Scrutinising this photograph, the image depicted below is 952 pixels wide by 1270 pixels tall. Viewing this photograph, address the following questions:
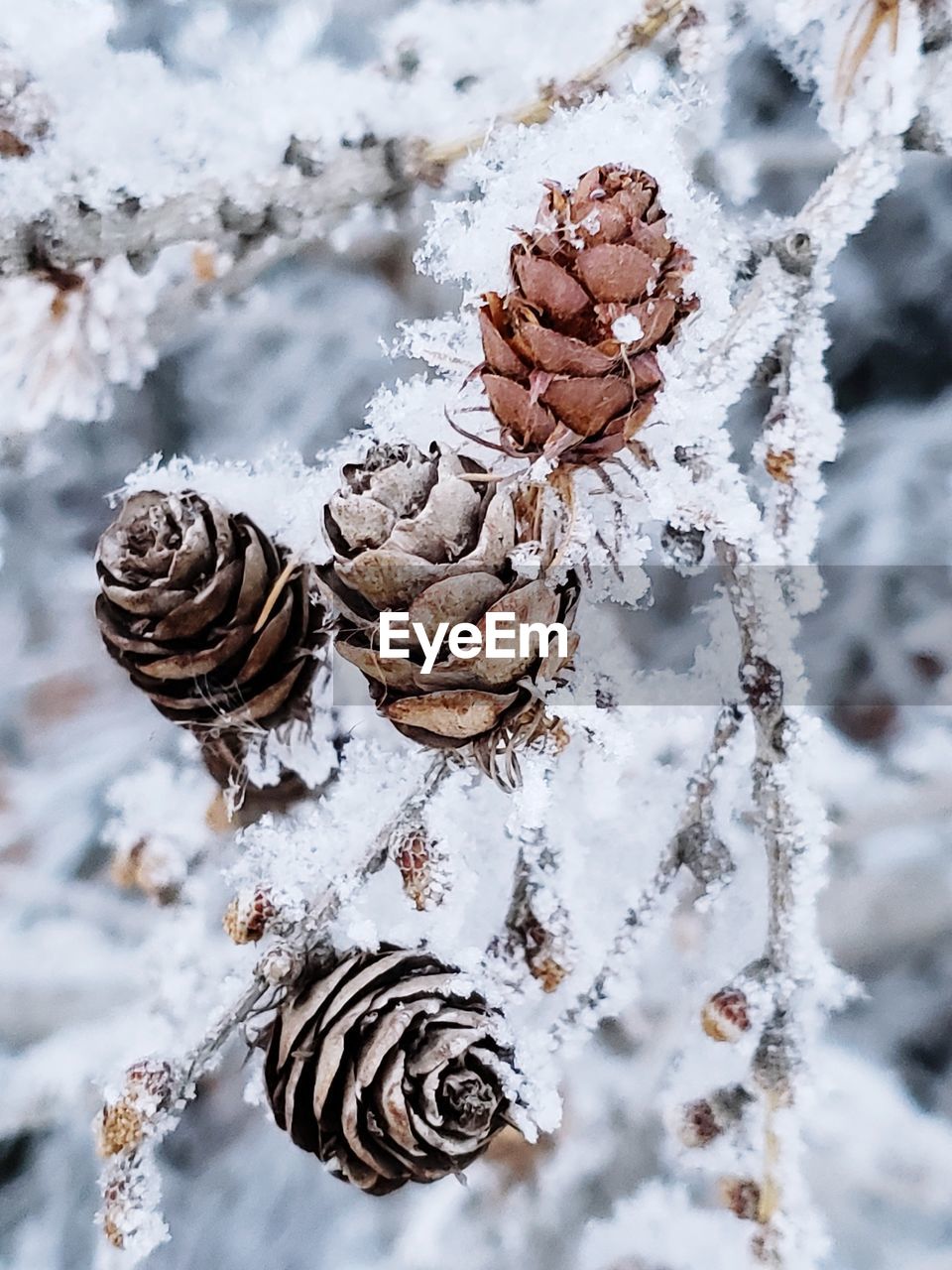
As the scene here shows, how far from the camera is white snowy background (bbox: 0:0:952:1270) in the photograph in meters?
0.52

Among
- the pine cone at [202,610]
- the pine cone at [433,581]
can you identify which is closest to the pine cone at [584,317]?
the pine cone at [433,581]

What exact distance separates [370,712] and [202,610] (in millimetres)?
153

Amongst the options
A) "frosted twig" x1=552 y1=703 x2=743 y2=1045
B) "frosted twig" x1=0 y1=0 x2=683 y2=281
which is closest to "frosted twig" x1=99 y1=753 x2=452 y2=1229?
"frosted twig" x1=552 y1=703 x2=743 y2=1045

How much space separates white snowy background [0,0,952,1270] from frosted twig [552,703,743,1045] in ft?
0.11

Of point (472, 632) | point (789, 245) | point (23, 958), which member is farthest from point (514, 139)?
point (23, 958)

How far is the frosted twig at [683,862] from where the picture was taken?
452mm

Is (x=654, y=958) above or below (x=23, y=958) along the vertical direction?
above

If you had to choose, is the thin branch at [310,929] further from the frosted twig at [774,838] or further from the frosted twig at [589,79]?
the frosted twig at [589,79]

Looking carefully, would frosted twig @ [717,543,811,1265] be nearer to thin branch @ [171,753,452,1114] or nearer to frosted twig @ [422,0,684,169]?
thin branch @ [171,753,452,1114]

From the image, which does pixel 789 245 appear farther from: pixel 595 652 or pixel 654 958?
pixel 654 958

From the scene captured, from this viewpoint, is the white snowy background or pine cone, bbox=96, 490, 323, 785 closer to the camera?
pine cone, bbox=96, 490, 323, 785

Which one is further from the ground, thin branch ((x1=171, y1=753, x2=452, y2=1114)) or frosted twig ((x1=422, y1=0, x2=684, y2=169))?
frosted twig ((x1=422, y1=0, x2=684, y2=169))

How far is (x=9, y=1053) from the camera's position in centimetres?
67

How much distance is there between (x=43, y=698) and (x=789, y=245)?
0.57 meters
